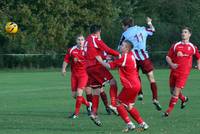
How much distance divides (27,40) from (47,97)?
31.6 m

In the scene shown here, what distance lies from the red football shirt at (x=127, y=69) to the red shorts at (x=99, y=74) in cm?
240

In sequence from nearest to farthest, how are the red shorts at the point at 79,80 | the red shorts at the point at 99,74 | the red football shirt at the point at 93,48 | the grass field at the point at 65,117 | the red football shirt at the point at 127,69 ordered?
the red football shirt at the point at 127,69, the grass field at the point at 65,117, the red football shirt at the point at 93,48, the red shorts at the point at 99,74, the red shorts at the point at 79,80


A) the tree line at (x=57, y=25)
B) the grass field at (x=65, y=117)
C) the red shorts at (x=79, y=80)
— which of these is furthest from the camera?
the tree line at (x=57, y=25)

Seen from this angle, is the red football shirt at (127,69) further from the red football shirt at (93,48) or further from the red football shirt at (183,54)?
the red football shirt at (183,54)

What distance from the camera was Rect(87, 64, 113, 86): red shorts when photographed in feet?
50.8

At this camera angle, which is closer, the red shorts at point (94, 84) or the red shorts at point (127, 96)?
the red shorts at point (127, 96)

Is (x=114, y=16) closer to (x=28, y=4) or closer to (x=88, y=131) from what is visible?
(x=28, y=4)

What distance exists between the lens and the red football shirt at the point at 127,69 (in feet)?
42.5

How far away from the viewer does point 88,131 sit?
43.8 ft

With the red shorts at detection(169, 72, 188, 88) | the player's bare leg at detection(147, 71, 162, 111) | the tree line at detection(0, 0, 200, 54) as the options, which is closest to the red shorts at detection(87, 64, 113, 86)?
the red shorts at detection(169, 72, 188, 88)

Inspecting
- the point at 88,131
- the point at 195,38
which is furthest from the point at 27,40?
the point at 88,131

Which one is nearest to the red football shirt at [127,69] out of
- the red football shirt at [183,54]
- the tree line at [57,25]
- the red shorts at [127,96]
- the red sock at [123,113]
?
the red shorts at [127,96]

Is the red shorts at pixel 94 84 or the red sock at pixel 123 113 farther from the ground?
the red sock at pixel 123 113

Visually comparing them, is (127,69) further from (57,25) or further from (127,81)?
(57,25)
